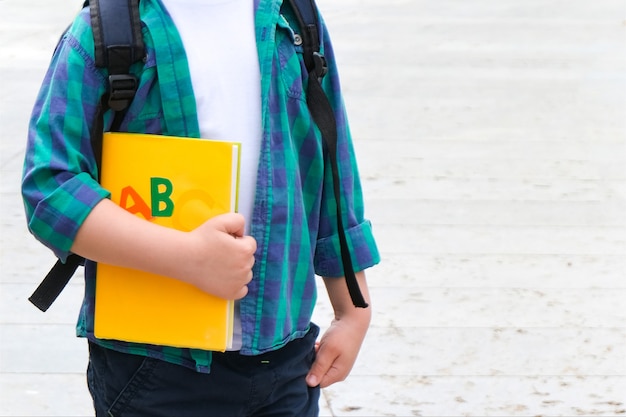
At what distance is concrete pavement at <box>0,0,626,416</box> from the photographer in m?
3.50

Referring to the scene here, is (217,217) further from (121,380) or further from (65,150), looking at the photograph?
(121,380)

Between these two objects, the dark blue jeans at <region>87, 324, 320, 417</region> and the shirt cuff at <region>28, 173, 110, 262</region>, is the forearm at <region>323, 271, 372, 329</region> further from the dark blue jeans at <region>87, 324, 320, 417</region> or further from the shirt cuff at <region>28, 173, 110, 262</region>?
the shirt cuff at <region>28, 173, 110, 262</region>

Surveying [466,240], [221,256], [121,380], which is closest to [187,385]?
[121,380]

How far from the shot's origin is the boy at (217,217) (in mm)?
1584

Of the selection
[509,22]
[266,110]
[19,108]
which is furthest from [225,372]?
[509,22]

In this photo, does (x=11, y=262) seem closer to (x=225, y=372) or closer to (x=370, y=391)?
(x=370, y=391)

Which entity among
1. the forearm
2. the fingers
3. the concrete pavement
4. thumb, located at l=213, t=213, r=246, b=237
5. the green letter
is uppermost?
the green letter

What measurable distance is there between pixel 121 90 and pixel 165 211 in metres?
0.19

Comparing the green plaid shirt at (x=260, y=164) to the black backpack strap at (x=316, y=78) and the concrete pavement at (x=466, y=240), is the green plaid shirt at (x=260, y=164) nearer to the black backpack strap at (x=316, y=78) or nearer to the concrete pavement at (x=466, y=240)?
the black backpack strap at (x=316, y=78)

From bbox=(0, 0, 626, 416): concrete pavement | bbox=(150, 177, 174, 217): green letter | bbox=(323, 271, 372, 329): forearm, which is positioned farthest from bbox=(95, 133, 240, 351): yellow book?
bbox=(0, 0, 626, 416): concrete pavement

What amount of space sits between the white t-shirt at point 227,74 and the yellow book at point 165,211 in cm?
8

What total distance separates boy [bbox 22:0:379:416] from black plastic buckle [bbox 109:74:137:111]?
2 cm

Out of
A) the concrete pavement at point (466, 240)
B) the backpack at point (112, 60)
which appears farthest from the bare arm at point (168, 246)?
the concrete pavement at point (466, 240)

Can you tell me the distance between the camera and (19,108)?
270 inches
